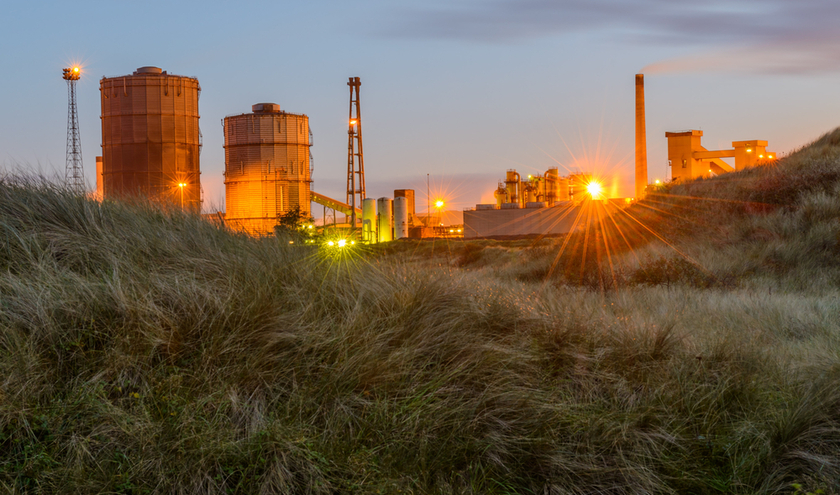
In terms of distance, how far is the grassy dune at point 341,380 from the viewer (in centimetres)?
341

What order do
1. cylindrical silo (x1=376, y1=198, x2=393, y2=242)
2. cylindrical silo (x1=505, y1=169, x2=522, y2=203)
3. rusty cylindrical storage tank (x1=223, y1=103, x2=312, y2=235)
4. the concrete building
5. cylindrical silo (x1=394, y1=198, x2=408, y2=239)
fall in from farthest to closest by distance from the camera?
cylindrical silo (x1=505, y1=169, x2=522, y2=203), the concrete building, rusty cylindrical storage tank (x1=223, y1=103, x2=312, y2=235), cylindrical silo (x1=394, y1=198, x2=408, y2=239), cylindrical silo (x1=376, y1=198, x2=393, y2=242)

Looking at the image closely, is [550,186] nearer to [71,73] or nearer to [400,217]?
[400,217]

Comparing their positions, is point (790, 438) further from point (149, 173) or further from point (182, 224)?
point (149, 173)

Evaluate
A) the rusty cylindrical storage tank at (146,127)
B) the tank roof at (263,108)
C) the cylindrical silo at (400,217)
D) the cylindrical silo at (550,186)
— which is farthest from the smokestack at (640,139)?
the rusty cylindrical storage tank at (146,127)

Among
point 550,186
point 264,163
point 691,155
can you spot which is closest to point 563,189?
point 550,186

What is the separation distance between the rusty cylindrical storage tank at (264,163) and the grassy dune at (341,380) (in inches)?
1802

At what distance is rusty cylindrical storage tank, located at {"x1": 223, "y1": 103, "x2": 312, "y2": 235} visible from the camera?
51.0m

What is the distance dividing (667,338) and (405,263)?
2.42 meters

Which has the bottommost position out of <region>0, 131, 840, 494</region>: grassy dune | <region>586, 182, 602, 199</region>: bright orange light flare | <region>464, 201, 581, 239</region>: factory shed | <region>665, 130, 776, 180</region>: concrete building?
<region>0, 131, 840, 494</region>: grassy dune

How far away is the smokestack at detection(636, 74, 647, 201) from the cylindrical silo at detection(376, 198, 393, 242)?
22.0m

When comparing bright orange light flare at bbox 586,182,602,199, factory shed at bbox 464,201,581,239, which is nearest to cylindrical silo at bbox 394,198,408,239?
factory shed at bbox 464,201,581,239

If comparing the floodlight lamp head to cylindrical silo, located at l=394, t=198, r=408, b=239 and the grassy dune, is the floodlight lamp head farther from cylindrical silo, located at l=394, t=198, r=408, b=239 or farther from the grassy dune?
the grassy dune

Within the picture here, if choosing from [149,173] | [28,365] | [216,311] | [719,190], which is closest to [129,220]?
[216,311]

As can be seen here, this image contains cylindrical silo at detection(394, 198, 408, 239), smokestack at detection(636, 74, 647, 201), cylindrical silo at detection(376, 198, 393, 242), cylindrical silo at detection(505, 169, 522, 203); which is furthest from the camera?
cylindrical silo at detection(505, 169, 522, 203)
